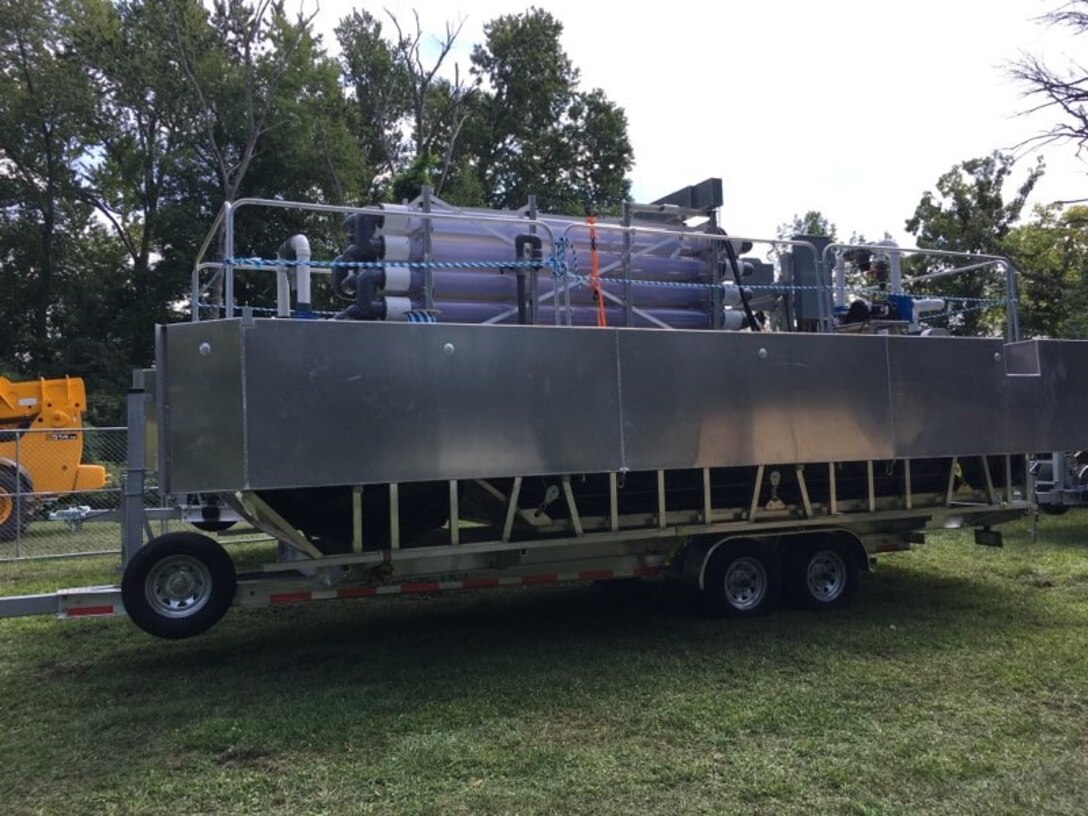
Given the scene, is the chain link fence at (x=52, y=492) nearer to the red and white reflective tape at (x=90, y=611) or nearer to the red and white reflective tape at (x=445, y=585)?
the red and white reflective tape at (x=90, y=611)

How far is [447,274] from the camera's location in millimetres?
6684

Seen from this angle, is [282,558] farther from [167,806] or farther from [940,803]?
[940,803]

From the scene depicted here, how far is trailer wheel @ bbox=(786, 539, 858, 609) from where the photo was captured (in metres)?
7.46

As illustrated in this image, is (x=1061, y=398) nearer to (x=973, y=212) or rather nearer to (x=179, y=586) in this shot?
(x=179, y=586)

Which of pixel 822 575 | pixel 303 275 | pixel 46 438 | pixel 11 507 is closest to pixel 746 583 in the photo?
pixel 822 575

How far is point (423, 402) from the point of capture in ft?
18.4

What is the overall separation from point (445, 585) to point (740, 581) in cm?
266

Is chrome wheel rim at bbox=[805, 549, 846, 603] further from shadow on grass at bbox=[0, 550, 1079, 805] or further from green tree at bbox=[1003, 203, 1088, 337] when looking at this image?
green tree at bbox=[1003, 203, 1088, 337]

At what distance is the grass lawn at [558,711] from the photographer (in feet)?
13.6

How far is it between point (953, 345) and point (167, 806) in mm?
6907

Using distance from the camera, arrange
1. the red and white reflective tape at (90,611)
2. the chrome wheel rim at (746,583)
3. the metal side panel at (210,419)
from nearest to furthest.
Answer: the metal side panel at (210,419) → the red and white reflective tape at (90,611) → the chrome wheel rim at (746,583)

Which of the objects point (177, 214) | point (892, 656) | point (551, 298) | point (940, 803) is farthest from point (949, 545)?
point (177, 214)

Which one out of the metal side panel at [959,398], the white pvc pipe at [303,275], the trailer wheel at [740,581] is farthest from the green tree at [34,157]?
the metal side panel at [959,398]

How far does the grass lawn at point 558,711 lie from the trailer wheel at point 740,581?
207 millimetres
